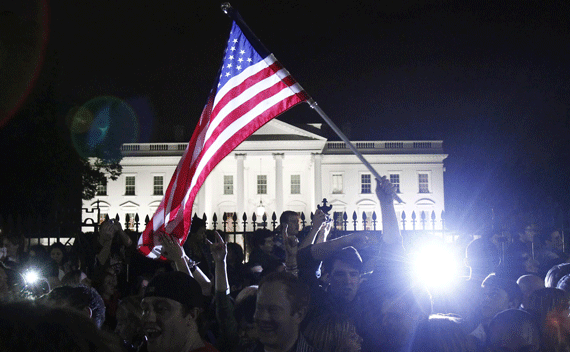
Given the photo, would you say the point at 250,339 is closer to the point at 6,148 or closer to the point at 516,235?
the point at 516,235

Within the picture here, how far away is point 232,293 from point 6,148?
70.9 ft

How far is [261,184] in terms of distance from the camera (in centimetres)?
4553

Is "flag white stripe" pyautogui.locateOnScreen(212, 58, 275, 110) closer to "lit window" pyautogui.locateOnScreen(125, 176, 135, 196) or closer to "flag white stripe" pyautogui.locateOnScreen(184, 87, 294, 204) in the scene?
"flag white stripe" pyautogui.locateOnScreen(184, 87, 294, 204)

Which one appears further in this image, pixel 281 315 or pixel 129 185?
pixel 129 185

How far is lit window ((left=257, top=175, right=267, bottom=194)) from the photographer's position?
45.4 metres

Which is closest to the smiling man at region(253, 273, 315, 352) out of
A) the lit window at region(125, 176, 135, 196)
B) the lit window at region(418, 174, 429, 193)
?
the lit window at region(125, 176, 135, 196)

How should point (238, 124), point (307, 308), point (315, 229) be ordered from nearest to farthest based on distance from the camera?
point (307, 308) → point (315, 229) → point (238, 124)

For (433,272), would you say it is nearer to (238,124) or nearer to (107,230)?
(238,124)

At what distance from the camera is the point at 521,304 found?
4.57 metres

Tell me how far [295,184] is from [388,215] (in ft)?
137

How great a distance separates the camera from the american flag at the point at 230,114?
4805mm

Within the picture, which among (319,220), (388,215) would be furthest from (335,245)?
(319,220)

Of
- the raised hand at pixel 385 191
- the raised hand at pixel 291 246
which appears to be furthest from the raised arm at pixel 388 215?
the raised hand at pixel 291 246

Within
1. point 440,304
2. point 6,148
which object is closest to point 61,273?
point 440,304
